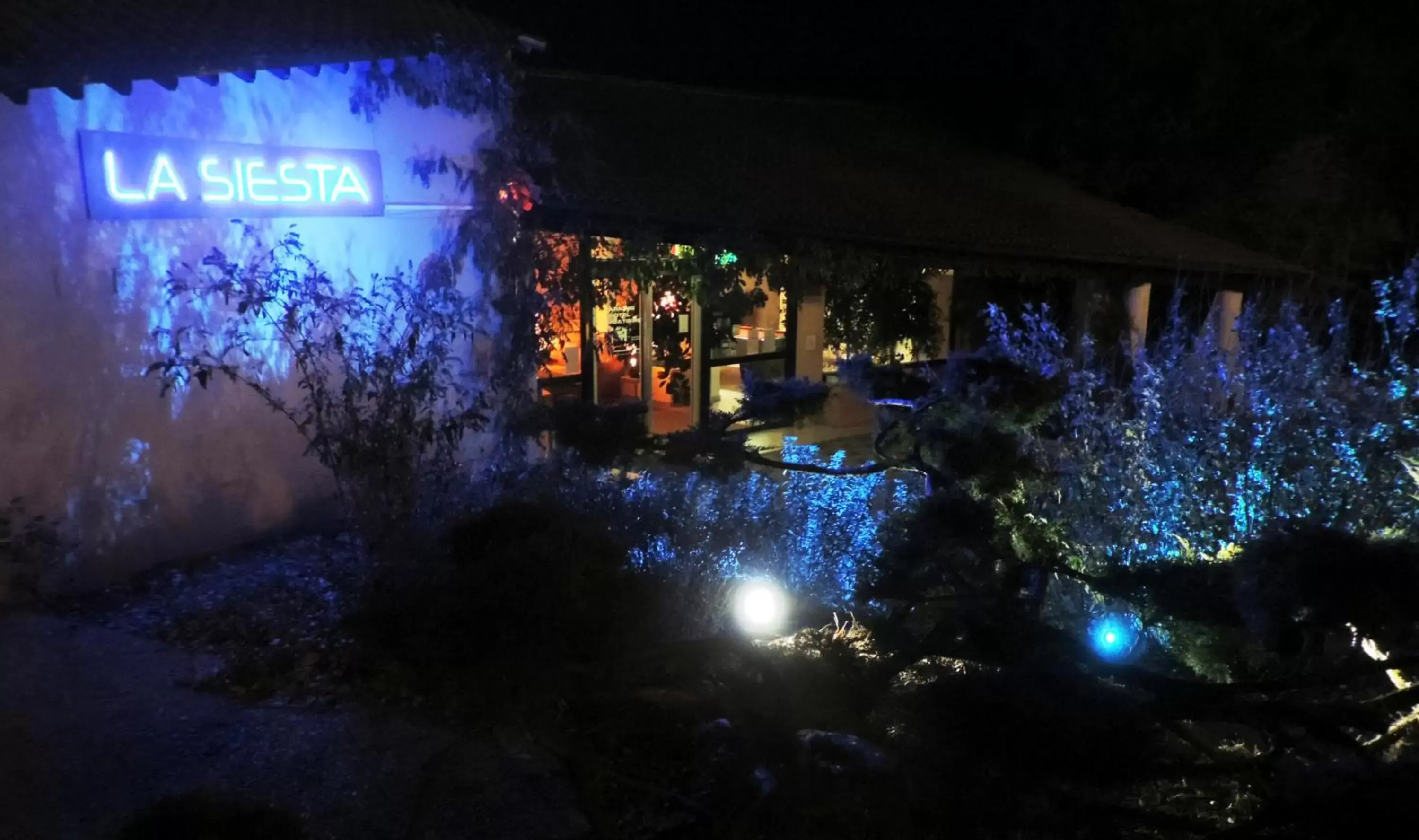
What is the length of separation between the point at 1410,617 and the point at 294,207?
564 centimetres

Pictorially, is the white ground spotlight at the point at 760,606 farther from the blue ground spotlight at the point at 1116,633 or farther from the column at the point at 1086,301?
the column at the point at 1086,301

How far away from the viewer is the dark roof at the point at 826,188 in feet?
24.3

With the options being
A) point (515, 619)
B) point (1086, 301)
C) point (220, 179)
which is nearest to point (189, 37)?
point (220, 179)

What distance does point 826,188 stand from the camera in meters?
8.49

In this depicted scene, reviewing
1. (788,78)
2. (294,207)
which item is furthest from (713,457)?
(788,78)

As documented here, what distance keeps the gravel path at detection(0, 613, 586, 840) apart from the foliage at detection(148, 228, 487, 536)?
1240 mm

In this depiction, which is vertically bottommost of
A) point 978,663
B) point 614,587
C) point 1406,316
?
point 978,663

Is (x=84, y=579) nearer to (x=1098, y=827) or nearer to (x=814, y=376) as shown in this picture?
(x=1098, y=827)

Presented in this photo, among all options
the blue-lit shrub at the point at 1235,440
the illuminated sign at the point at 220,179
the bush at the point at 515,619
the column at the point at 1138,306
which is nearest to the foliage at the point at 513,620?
the bush at the point at 515,619

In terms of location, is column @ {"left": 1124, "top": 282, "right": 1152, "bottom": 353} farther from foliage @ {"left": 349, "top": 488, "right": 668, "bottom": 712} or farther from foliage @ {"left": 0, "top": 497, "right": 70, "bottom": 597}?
foliage @ {"left": 0, "top": 497, "right": 70, "bottom": 597}

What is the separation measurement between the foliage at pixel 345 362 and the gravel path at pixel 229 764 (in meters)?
1.24

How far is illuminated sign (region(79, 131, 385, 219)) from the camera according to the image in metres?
5.04

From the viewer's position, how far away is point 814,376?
1053 centimetres

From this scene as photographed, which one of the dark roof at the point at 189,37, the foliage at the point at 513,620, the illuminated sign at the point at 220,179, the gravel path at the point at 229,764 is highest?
the dark roof at the point at 189,37
